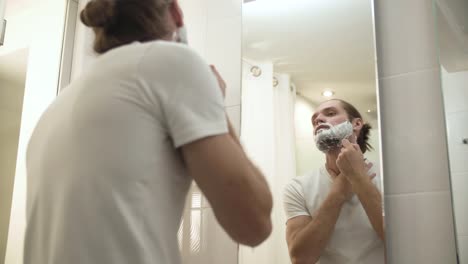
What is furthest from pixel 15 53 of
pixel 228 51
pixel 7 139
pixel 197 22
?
pixel 228 51

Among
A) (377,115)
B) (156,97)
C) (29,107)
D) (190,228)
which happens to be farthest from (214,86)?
(29,107)

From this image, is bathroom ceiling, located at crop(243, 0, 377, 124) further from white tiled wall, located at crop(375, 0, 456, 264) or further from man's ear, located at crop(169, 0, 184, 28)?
man's ear, located at crop(169, 0, 184, 28)

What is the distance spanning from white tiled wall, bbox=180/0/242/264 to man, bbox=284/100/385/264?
19 cm

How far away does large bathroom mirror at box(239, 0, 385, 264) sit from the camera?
1.03 meters

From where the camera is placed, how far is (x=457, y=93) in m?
0.97

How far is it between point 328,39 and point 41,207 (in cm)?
81

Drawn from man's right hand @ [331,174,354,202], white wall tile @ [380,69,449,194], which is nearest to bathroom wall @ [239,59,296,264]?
man's right hand @ [331,174,354,202]

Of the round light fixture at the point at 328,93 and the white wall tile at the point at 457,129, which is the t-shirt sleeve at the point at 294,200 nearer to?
the round light fixture at the point at 328,93

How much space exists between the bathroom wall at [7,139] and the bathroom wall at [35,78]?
0.02 meters

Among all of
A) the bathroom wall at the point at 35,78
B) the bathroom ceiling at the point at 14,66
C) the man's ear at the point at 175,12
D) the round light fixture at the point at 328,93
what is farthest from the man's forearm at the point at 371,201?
the bathroom ceiling at the point at 14,66

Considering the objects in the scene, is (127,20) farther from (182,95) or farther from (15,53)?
(15,53)

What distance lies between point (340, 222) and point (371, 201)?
90 millimetres

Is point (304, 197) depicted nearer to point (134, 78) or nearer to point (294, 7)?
point (294, 7)

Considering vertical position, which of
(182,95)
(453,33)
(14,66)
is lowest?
(182,95)
